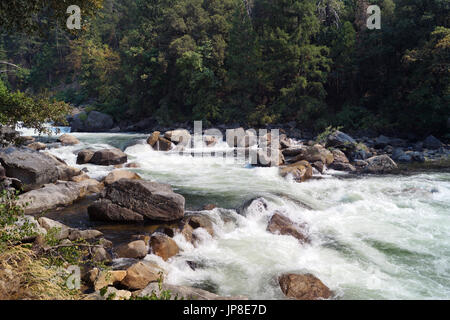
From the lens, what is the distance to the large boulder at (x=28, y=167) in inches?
333

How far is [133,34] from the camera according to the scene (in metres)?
Answer: 26.9

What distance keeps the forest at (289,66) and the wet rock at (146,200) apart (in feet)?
45.7

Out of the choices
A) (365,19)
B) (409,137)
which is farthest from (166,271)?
(365,19)

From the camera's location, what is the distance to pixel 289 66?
826 inches

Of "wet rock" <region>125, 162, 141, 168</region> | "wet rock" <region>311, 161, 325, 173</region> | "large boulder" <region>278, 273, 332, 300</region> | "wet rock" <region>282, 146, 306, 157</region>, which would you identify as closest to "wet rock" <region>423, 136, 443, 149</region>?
"wet rock" <region>282, 146, 306, 157</region>

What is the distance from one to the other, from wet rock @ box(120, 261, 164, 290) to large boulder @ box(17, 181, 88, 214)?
393 cm

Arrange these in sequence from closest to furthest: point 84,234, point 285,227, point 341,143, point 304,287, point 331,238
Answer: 1. point 304,287
2. point 84,234
3. point 331,238
4. point 285,227
5. point 341,143

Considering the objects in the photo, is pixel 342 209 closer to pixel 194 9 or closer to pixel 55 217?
pixel 55 217

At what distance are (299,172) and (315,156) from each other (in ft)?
6.60

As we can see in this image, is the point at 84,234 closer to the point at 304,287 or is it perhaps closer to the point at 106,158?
the point at 304,287

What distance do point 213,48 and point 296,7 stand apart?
6.65 meters

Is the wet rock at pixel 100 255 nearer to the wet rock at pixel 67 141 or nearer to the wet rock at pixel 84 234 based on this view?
the wet rock at pixel 84 234

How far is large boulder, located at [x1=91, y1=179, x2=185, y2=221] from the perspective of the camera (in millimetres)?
6883

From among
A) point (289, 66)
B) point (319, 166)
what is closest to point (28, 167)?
point (319, 166)
